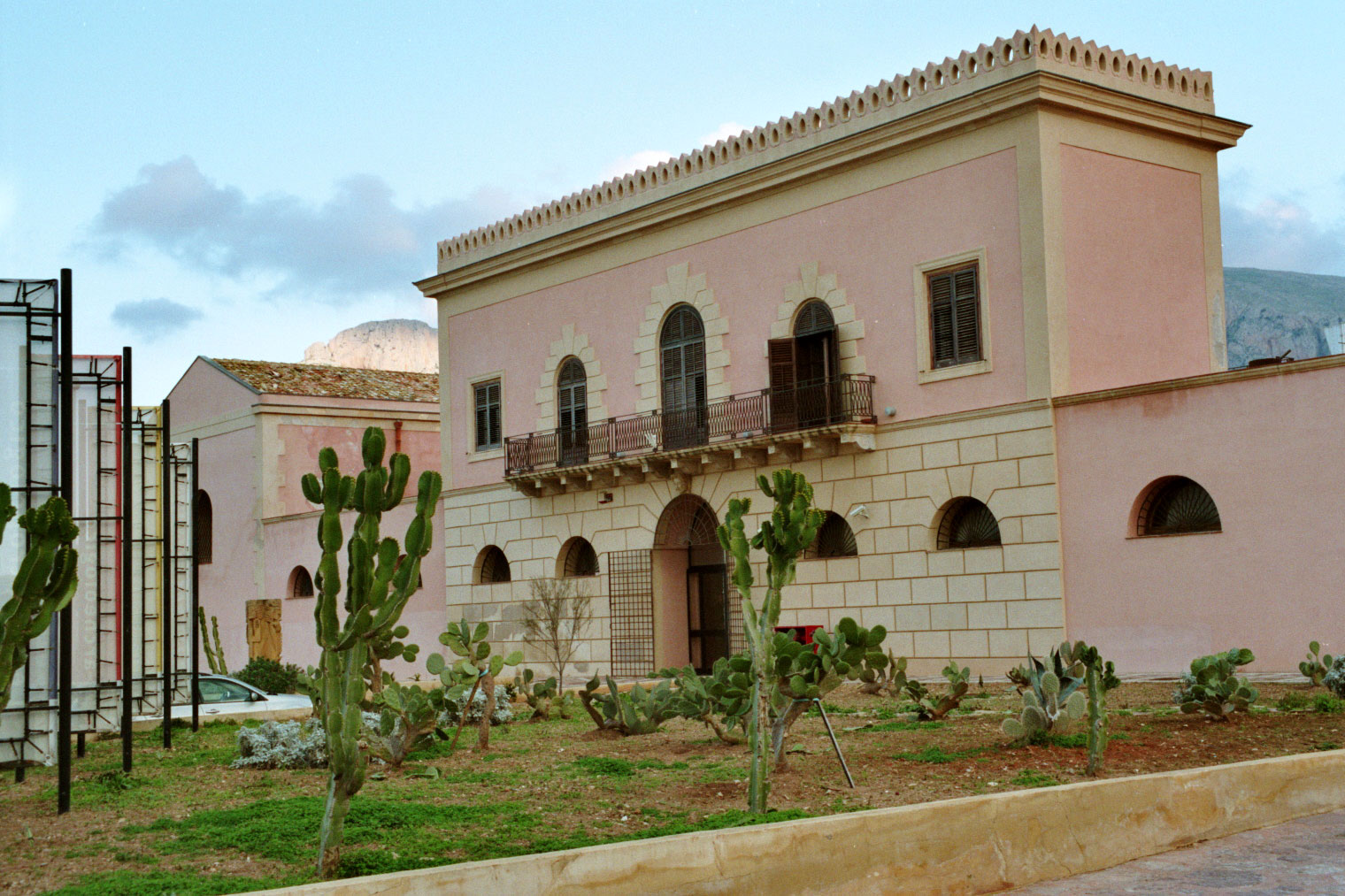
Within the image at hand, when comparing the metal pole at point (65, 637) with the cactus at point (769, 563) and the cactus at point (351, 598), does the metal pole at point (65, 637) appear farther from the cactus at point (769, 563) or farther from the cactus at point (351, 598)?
the cactus at point (769, 563)

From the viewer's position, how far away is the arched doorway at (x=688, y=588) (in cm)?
2622

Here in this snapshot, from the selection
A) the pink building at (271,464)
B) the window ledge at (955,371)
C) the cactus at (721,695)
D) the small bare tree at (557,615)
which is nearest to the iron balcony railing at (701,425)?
the window ledge at (955,371)

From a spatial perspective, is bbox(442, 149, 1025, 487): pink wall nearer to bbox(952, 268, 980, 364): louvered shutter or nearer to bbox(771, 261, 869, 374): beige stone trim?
bbox(771, 261, 869, 374): beige stone trim

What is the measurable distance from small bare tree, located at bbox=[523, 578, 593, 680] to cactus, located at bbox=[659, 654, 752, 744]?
13.9 m

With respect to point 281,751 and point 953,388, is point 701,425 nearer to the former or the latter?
point 953,388

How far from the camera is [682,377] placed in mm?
26125

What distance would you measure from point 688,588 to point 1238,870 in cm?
1954

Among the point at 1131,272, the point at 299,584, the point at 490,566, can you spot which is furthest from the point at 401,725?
the point at 299,584

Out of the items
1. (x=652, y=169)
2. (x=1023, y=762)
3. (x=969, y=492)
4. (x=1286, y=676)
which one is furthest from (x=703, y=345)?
(x=1023, y=762)

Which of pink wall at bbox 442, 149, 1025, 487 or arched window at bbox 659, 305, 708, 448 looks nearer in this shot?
pink wall at bbox 442, 149, 1025, 487

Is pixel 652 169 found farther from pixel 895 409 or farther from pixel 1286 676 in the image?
pixel 1286 676

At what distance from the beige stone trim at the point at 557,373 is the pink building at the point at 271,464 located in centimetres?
672

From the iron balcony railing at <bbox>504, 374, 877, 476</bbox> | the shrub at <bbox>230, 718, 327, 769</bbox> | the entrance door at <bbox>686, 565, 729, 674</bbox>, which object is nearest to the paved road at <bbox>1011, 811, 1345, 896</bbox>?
the shrub at <bbox>230, 718, 327, 769</bbox>

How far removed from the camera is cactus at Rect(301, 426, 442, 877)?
23.0ft
